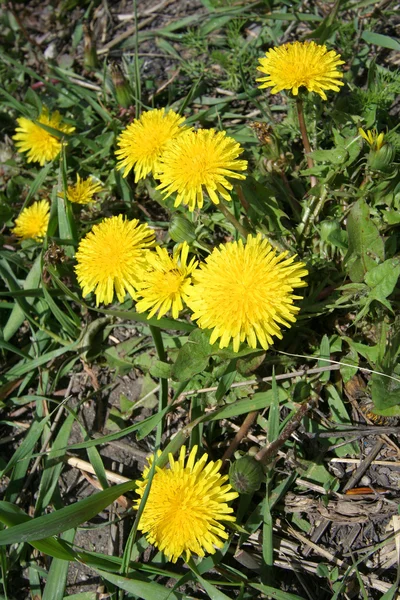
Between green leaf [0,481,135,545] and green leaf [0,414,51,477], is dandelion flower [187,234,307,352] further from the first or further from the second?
green leaf [0,414,51,477]

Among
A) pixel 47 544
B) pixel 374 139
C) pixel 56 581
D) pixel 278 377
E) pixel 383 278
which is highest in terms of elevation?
pixel 374 139

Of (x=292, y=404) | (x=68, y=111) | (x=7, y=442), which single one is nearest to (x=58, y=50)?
(x=68, y=111)

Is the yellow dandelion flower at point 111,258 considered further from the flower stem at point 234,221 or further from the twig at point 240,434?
the twig at point 240,434

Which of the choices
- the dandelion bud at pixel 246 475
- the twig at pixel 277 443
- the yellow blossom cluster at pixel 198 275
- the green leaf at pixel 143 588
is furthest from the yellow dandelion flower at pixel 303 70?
the green leaf at pixel 143 588

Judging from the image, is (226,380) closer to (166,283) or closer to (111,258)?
(166,283)

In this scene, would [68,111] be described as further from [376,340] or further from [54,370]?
[376,340]

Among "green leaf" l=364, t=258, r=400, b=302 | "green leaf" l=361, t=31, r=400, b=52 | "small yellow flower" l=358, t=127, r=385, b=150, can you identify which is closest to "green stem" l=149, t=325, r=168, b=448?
"green leaf" l=364, t=258, r=400, b=302

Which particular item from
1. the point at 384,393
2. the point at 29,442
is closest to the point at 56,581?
the point at 29,442
